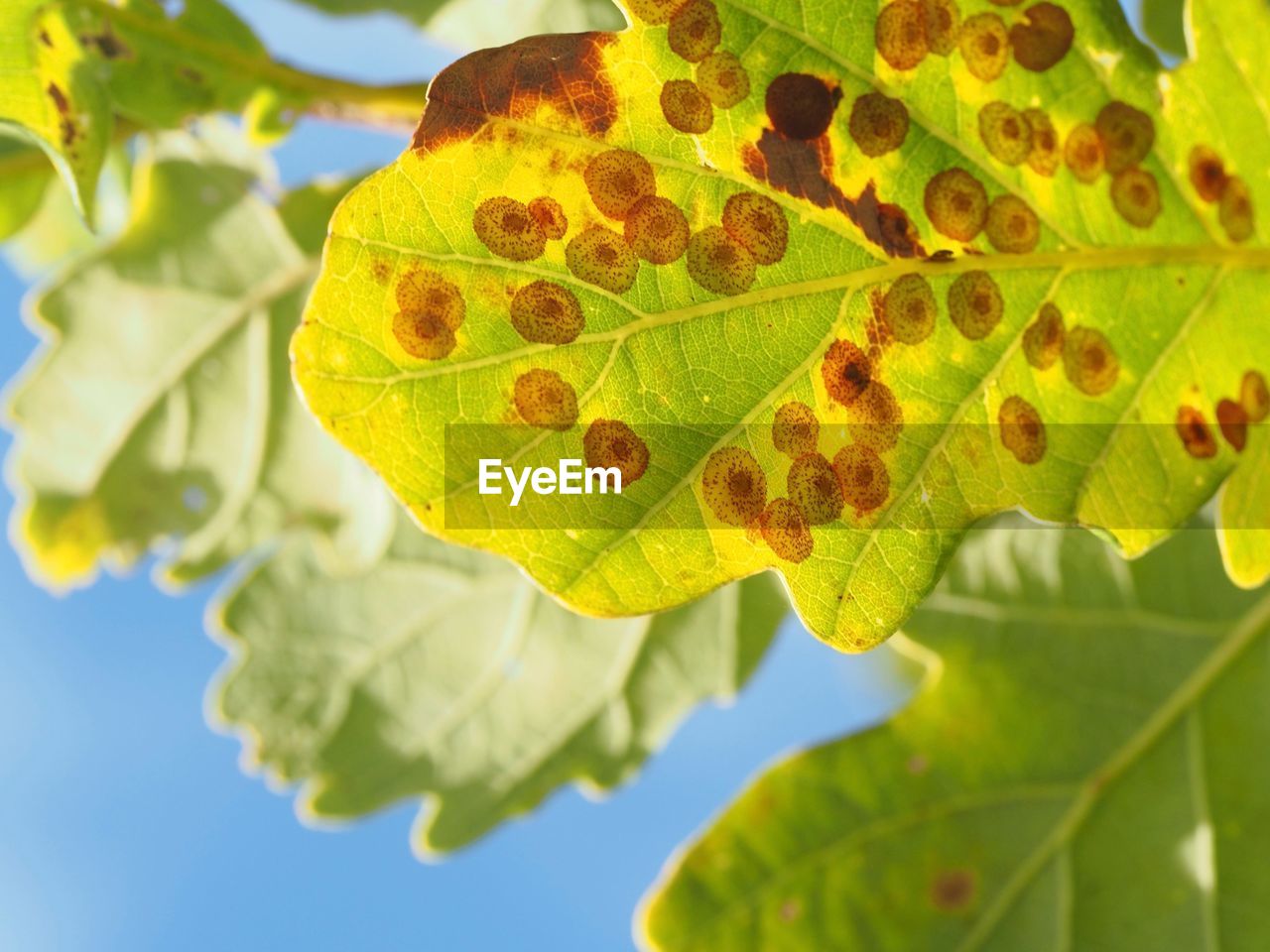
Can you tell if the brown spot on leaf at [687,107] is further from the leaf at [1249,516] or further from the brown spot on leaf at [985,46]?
the leaf at [1249,516]

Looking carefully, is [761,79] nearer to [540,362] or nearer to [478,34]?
[540,362]

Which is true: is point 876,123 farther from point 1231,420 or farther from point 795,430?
point 1231,420

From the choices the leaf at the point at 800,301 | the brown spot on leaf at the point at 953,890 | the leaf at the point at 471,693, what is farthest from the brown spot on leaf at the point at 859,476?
the leaf at the point at 471,693

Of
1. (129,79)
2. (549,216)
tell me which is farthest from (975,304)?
(129,79)

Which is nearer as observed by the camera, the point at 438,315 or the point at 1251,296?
the point at 438,315

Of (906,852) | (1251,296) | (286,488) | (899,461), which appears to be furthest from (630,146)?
(286,488)

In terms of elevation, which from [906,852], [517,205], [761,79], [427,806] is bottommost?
[427,806]
